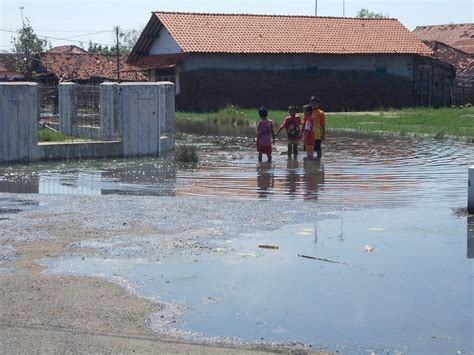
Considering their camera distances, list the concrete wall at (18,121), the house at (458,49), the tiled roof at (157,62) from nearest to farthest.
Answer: the concrete wall at (18,121)
the tiled roof at (157,62)
the house at (458,49)

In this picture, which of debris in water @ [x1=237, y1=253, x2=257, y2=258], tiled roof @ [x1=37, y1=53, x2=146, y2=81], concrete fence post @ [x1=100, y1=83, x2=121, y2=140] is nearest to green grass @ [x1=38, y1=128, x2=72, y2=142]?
concrete fence post @ [x1=100, y1=83, x2=121, y2=140]

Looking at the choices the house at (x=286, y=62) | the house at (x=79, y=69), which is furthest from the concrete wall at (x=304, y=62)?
the house at (x=79, y=69)

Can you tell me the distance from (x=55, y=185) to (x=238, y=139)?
1354 cm

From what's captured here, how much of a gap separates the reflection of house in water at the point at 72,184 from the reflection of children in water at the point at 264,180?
8.66ft

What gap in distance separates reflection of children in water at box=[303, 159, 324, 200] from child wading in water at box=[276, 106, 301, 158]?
651mm

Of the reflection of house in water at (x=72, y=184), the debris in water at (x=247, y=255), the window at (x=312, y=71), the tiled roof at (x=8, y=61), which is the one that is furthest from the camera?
the tiled roof at (x=8, y=61)

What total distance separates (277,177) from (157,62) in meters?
35.7

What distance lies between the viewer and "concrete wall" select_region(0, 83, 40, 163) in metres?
19.5

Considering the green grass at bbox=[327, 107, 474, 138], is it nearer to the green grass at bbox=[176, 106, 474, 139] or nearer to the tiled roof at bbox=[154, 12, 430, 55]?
the green grass at bbox=[176, 106, 474, 139]

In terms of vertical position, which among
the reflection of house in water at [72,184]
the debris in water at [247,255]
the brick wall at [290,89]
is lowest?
the debris in water at [247,255]

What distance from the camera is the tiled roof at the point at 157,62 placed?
4953 centimetres

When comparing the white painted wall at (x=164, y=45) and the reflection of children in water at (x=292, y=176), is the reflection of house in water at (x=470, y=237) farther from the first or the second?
the white painted wall at (x=164, y=45)

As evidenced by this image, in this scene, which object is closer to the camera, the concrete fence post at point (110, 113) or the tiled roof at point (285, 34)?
the concrete fence post at point (110, 113)

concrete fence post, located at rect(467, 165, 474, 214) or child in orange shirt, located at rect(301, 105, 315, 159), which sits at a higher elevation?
child in orange shirt, located at rect(301, 105, 315, 159)
